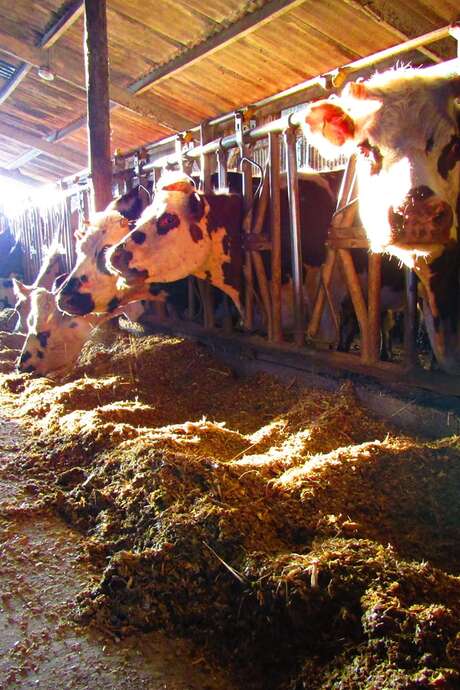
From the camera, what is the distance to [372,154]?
8.96 ft

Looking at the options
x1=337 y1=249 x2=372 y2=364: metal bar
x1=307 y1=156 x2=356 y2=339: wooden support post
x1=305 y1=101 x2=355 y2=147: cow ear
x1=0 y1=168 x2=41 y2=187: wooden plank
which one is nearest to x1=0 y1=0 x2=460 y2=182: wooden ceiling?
x1=307 y1=156 x2=356 y2=339: wooden support post

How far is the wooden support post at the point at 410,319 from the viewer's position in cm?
337

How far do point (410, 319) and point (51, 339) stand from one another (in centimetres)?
411

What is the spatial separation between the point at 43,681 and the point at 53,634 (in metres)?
0.20

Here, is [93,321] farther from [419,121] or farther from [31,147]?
[31,147]

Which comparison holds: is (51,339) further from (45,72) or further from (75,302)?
(45,72)

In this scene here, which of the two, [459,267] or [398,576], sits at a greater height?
[459,267]

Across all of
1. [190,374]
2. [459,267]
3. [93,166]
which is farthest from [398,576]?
[93,166]

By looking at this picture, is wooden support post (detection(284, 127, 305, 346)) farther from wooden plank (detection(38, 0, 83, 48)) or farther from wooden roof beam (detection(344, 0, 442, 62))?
wooden plank (detection(38, 0, 83, 48))

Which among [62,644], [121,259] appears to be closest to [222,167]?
[121,259]

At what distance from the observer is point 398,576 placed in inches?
62.7

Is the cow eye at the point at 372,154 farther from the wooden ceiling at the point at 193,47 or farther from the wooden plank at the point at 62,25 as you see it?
the wooden plank at the point at 62,25

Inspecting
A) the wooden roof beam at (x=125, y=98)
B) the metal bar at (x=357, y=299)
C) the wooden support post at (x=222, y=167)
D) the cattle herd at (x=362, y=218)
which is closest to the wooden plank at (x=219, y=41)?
the wooden roof beam at (x=125, y=98)

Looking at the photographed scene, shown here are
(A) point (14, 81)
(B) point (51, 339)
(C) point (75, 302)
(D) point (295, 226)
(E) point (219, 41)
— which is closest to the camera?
(D) point (295, 226)
